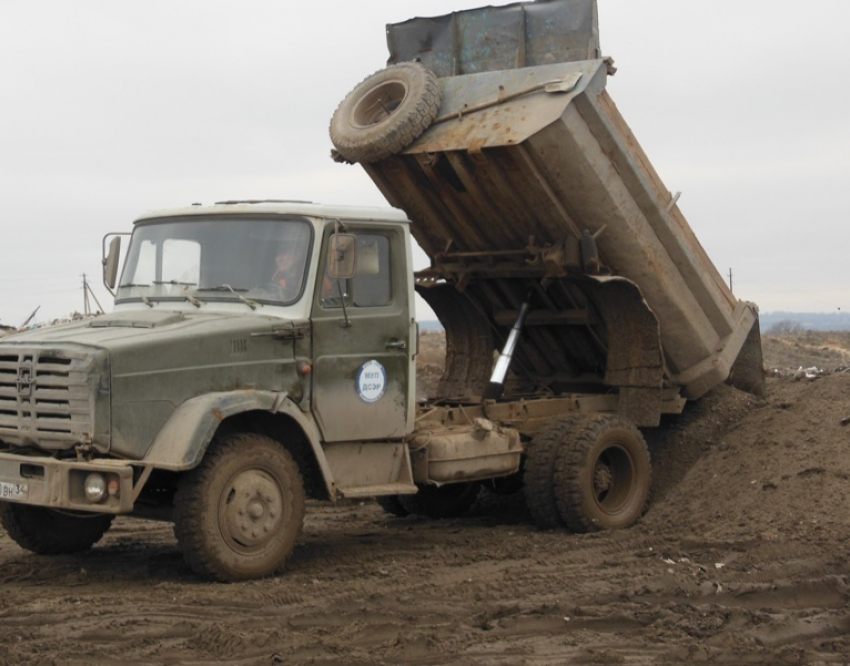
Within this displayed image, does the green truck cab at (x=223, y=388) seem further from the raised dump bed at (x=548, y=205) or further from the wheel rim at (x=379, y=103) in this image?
the wheel rim at (x=379, y=103)

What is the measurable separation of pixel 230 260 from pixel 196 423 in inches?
53.1

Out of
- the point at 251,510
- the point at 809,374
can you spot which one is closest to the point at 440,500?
the point at 251,510

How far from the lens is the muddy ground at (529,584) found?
6.21 meters

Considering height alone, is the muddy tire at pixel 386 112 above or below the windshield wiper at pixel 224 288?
above

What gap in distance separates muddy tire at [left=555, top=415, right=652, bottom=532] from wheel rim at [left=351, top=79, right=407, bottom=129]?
9.39ft

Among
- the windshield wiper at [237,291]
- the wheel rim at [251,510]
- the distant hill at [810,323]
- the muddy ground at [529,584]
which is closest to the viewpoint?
the muddy ground at [529,584]

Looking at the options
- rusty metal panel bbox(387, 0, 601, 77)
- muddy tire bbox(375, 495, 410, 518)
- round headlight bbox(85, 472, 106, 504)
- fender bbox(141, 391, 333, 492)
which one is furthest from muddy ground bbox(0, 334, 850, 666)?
rusty metal panel bbox(387, 0, 601, 77)

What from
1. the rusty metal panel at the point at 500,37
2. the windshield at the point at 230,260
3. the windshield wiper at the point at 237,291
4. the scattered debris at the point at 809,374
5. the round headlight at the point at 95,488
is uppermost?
the rusty metal panel at the point at 500,37

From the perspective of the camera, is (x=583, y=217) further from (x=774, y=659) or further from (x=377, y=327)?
(x=774, y=659)

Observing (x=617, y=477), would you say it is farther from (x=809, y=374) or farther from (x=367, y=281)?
(x=809, y=374)

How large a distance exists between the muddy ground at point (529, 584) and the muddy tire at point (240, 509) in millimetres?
153

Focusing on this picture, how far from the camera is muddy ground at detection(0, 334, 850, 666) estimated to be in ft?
20.4

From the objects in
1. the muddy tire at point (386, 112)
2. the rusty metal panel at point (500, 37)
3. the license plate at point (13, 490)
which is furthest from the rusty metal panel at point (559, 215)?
the license plate at point (13, 490)

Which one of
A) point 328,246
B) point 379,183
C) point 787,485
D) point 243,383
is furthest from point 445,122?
point 787,485
